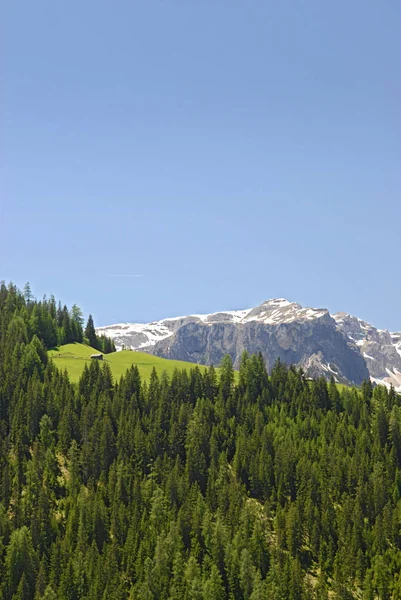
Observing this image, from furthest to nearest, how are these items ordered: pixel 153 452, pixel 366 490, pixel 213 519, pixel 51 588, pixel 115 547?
pixel 153 452 < pixel 366 490 < pixel 213 519 < pixel 115 547 < pixel 51 588

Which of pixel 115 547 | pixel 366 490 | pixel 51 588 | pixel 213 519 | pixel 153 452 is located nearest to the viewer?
pixel 51 588

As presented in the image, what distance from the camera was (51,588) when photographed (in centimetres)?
14138

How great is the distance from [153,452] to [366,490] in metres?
62.2

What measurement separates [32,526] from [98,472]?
31758 mm

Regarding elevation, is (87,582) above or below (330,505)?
below

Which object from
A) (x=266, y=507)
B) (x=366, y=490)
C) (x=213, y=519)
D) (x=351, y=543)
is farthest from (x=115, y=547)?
(x=366, y=490)

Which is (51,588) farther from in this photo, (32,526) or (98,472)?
(98,472)

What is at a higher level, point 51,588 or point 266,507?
point 266,507

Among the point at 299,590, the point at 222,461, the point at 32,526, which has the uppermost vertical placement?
the point at 222,461

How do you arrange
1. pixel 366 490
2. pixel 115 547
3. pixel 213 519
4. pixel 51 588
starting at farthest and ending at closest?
pixel 366 490, pixel 213 519, pixel 115 547, pixel 51 588

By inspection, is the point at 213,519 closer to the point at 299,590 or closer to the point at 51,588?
the point at 299,590

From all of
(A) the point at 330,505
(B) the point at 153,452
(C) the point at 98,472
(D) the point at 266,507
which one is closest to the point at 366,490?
(A) the point at 330,505

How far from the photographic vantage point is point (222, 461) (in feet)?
630

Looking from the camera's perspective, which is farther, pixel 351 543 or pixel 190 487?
pixel 190 487
